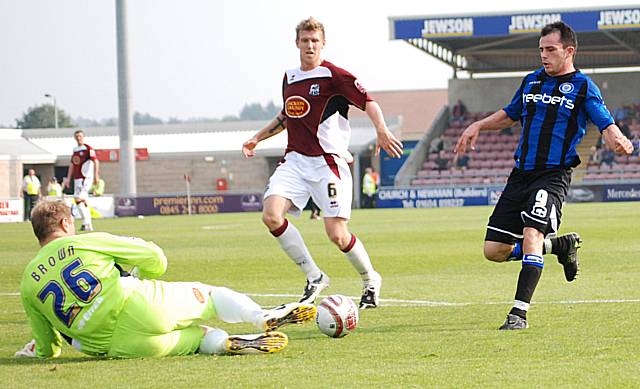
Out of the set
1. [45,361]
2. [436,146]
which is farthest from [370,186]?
[45,361]

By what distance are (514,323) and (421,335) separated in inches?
25.6

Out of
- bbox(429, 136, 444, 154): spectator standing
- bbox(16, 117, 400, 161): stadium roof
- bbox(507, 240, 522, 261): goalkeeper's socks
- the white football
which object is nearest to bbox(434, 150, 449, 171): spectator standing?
bbox(429, 136, 444, 154): spectator standing

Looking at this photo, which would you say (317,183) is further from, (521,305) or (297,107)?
(521,305)

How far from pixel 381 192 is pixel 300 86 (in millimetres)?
36778

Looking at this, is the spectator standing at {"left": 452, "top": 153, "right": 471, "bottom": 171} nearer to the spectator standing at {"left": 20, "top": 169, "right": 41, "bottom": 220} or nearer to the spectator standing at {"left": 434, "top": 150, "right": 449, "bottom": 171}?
the spectator standing at {"left": 434, "top": 150, "right": 449, "bottom": 171}

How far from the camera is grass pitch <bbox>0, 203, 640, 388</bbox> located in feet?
19.3

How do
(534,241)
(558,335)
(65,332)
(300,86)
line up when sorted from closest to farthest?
(65,332) → (558,335) → (534,241) → (300,86)

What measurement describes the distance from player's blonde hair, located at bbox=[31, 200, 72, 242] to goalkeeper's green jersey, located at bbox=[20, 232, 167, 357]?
0.33ft

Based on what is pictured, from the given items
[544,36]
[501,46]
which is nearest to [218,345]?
[544,36]

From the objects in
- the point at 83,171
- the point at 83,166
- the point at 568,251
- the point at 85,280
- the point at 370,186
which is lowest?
the point at 370,186

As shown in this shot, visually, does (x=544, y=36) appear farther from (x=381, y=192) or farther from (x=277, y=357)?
(x=381, y=192)

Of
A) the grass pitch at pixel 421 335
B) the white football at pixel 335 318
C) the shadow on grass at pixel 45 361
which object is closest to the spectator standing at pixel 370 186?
the grass pitch at pixel 421 335

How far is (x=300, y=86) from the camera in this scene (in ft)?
31.2

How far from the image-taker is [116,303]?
6.41 m
